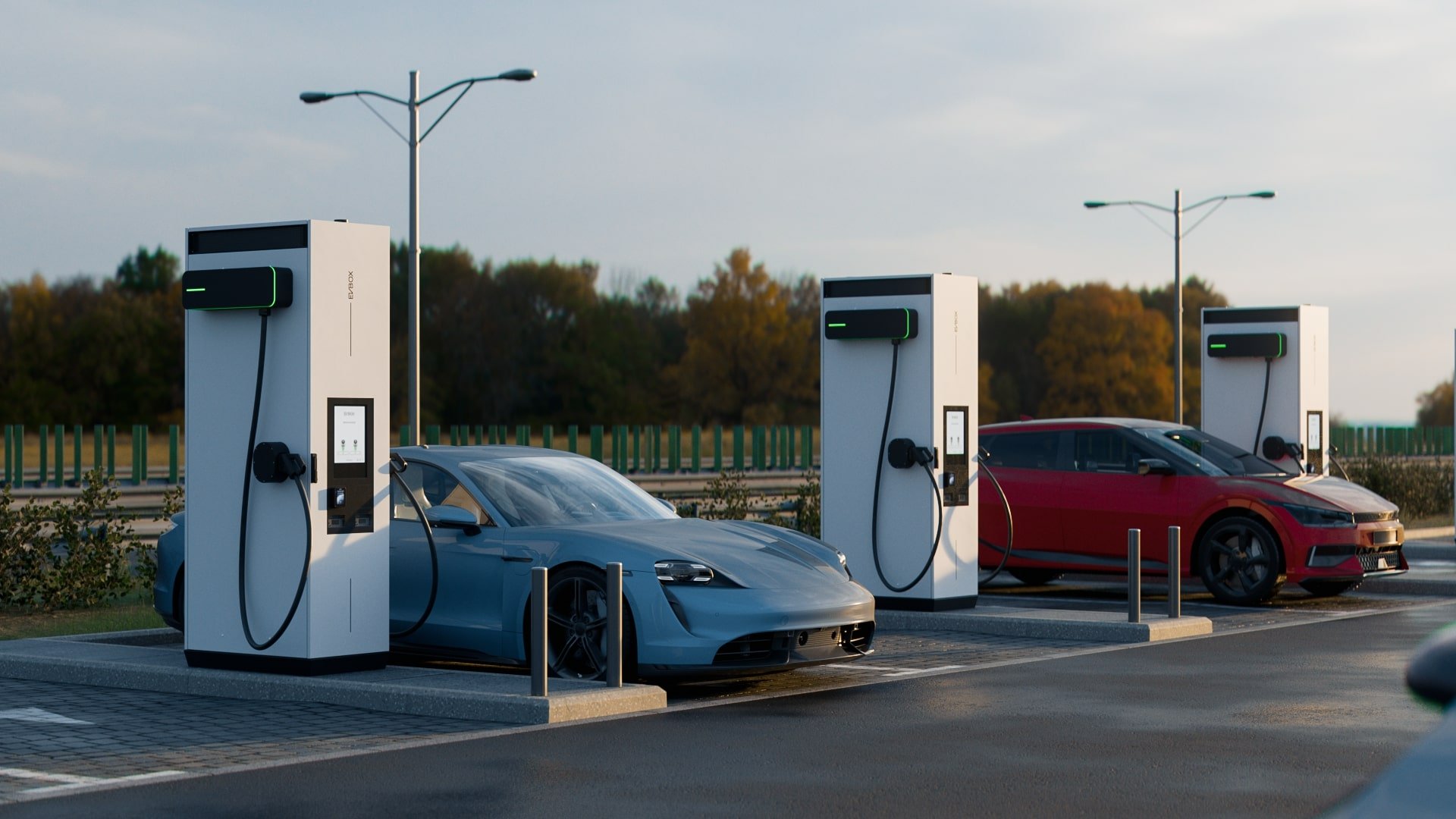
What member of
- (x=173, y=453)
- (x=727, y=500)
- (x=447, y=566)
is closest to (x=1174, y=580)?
(x=447, y=566)

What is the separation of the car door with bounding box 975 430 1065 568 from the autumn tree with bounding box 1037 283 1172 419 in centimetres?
8375

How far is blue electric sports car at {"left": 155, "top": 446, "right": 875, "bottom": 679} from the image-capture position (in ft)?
31.9

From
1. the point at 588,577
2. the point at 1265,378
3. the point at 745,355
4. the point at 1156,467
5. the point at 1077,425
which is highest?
the point at 745,355

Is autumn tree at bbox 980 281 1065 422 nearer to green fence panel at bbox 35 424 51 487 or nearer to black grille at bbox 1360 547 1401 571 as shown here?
green fence panel at bbox 35 424 51 487

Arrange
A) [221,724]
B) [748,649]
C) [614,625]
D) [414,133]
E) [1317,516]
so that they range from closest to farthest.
A: 1. [221,724]
2. [614,625]
3. [748,649]
4. [1317,516]
5. [414,133]

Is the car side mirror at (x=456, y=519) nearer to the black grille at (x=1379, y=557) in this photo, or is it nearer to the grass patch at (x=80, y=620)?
the grass patch at (x=80, y=620)

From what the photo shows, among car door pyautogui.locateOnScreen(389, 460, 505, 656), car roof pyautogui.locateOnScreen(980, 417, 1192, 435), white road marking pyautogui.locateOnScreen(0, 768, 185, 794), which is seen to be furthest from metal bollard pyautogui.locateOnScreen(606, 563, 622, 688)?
car roof pyautogui.locateOnScreen(980, 417, 1192, 435)

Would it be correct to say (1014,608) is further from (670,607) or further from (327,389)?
(327,389)

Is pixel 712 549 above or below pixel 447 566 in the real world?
above

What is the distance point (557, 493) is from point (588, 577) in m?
1.05

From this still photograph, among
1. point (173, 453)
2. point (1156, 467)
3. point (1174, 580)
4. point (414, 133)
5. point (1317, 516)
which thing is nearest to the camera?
point (1174, 580)

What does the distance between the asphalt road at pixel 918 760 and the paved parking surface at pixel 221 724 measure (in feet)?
0.90

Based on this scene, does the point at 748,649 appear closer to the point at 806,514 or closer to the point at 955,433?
the point at 955,433

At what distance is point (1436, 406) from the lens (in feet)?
339
